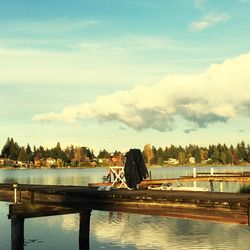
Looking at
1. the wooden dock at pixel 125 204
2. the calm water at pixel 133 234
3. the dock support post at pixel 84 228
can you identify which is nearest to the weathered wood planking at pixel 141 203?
the wooden dock at pixel 125 204

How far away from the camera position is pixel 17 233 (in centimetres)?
2756

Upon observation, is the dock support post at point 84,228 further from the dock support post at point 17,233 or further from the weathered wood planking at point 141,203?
the dock support post at point 17,233

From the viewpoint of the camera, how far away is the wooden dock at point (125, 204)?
19547 millimetres

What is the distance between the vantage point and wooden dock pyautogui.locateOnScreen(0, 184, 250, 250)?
1955 centimetres

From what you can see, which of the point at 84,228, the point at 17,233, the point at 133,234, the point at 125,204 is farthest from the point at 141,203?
the point at 133,234

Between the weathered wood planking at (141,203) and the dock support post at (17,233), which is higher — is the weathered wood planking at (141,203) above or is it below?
above

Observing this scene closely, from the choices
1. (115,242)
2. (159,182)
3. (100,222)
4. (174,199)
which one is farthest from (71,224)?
(174,199)

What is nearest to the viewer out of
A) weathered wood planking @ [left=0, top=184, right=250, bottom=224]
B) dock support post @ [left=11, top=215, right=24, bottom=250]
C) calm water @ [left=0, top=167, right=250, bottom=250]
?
weathered wood planking @ [left=0, top=184, right=250, bottom=224]

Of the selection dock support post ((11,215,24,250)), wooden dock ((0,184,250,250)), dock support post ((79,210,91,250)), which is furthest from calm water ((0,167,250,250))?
dock support post ((11,215,24,250))

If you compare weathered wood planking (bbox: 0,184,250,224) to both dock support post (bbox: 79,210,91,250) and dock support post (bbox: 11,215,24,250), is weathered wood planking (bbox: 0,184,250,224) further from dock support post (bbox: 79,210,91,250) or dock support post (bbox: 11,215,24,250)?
dock support post (bbox: 79,210,91,250)

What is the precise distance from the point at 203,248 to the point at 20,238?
1189cm

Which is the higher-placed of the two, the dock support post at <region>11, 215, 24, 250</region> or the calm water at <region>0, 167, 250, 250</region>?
the dock support post at <region>11, 215, 24, 250</region>

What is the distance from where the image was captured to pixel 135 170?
27.8 metres

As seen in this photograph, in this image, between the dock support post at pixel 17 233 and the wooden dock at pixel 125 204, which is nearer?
the wooden dock at pixel 125 204
